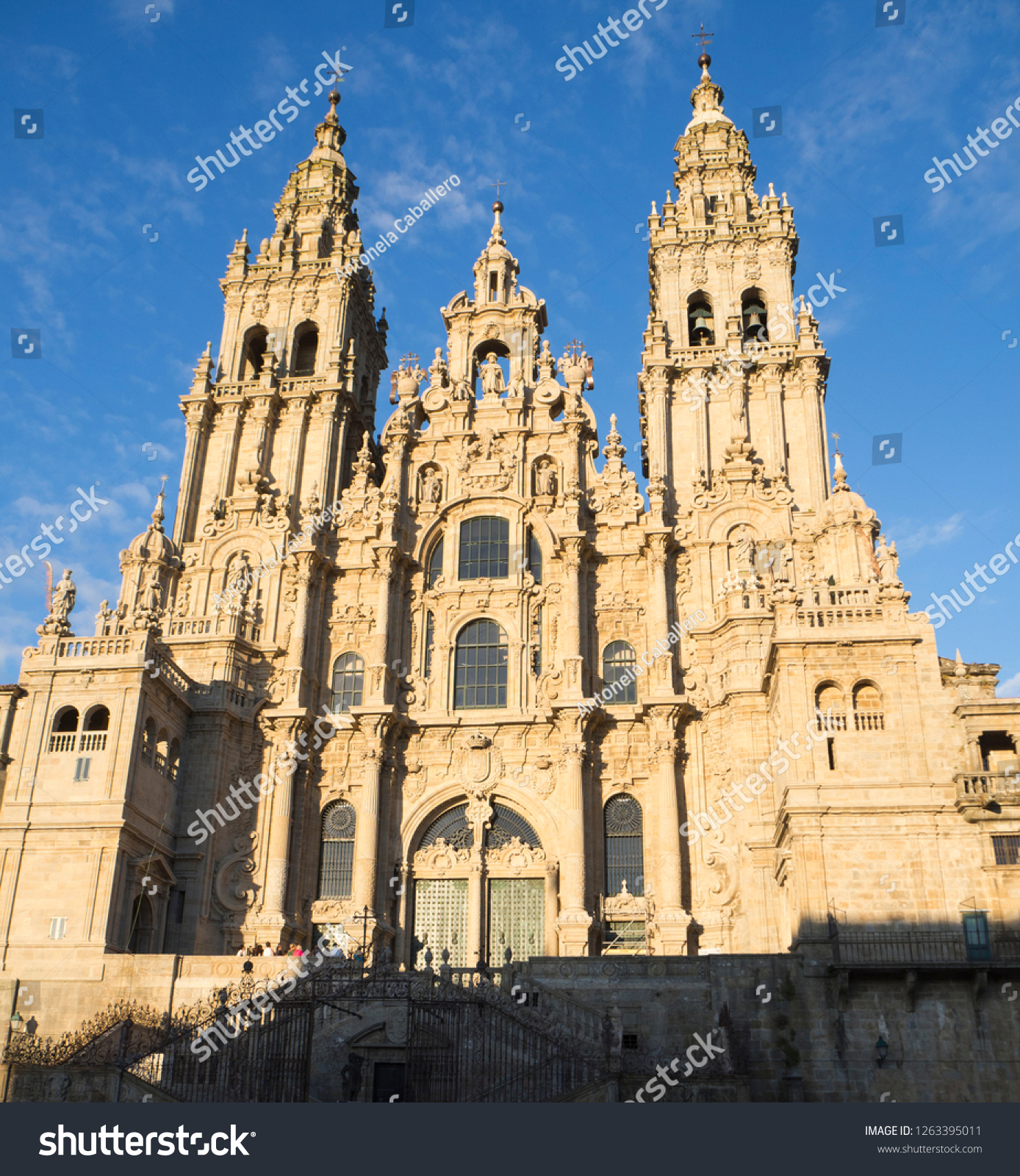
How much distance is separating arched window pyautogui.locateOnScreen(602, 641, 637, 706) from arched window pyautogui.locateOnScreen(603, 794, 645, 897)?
3121 mm

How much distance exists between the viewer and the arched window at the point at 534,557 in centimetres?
3919

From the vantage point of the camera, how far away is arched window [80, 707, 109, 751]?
3203cm

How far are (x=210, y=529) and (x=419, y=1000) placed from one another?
68.1 feet

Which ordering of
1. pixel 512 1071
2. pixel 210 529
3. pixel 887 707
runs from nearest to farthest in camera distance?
1. pixel 512 1071
2. pixel 887 707
3. pixel 210 529

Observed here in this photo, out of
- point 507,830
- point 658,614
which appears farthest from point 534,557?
point 507,830

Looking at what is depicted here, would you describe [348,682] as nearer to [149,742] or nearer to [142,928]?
[149,742]

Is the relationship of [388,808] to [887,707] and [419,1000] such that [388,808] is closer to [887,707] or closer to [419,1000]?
[419,1000]

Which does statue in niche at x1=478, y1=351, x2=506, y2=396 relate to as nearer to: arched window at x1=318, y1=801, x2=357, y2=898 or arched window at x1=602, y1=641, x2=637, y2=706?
arched window at x1=602, y1=641, x2=637, y2=706

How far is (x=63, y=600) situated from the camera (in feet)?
112

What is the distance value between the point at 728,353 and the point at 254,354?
61.2 ft

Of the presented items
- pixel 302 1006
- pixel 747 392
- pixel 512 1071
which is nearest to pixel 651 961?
pixel 512 1071

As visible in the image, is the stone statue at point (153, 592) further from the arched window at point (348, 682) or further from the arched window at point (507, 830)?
the arched window at point (507, 830)

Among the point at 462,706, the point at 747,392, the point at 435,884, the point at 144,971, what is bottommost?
the point at 144,971

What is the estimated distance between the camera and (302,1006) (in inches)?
981
